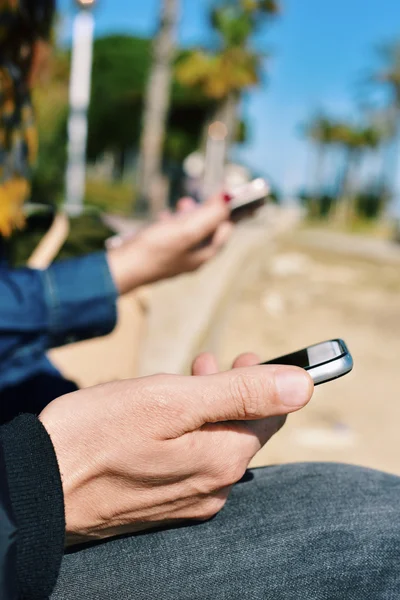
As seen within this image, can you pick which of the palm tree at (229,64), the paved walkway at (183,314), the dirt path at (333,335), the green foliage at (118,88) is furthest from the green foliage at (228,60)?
the paved walkway at (183,314)

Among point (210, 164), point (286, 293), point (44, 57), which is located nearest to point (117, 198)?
point (210, 164)

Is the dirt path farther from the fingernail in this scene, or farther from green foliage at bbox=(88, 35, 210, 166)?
green foliage at bbox=(88, 35, 210, 166)

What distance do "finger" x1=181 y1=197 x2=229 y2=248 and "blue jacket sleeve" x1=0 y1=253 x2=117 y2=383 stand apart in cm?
35

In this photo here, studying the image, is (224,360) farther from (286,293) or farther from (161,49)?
(161,49)

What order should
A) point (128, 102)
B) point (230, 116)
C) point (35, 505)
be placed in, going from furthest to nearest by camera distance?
point (128, 102) → point (230, 116) → point (35, 505)

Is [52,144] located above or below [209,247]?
below

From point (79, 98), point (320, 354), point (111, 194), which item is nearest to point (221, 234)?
point (320, 354)

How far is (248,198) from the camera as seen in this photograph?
1.97 metres

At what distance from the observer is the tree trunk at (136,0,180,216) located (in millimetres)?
12117

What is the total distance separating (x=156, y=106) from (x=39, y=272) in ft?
39.0

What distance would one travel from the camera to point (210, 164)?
1506 cm

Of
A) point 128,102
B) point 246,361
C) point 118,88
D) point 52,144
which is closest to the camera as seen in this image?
point 246,361

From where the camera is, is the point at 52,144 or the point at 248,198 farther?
the point at 52,144

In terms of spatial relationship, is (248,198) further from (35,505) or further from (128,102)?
(128,102)
